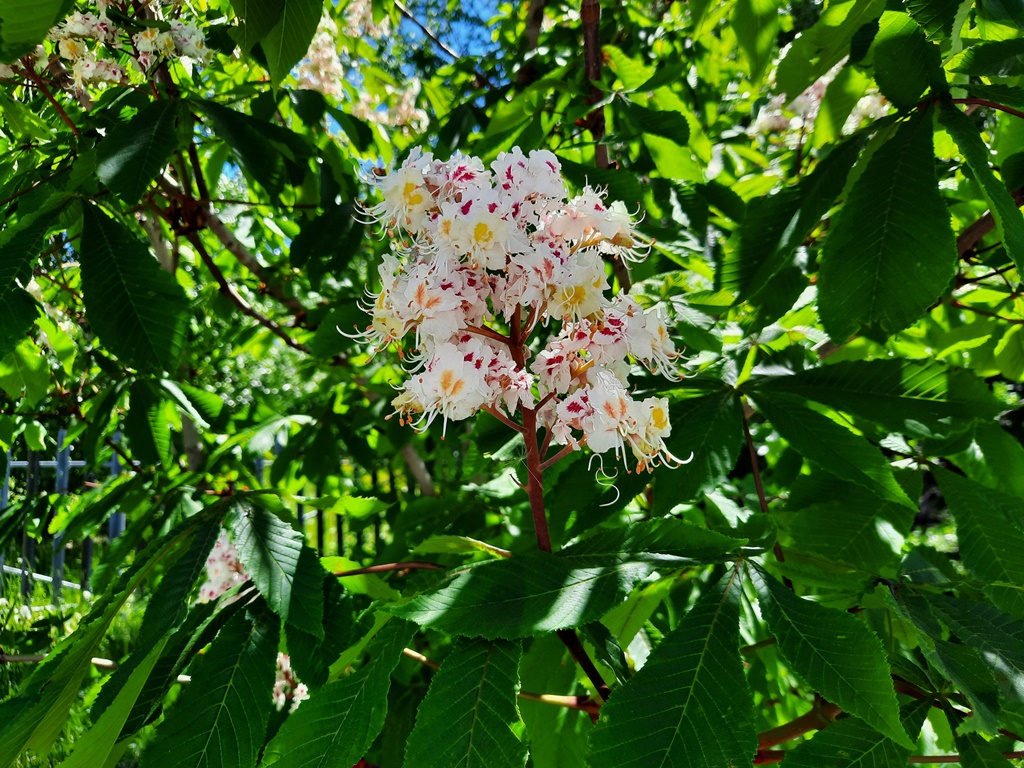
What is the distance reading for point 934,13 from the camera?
552 mm

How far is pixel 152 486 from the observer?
150cm

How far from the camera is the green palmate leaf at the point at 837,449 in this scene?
2.46 ft

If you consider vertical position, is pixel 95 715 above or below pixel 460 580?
below

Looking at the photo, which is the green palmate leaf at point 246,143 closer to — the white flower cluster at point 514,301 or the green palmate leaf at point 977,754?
the white flower cluster at point 514,301

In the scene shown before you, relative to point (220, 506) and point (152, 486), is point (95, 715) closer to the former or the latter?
point (220, 506)

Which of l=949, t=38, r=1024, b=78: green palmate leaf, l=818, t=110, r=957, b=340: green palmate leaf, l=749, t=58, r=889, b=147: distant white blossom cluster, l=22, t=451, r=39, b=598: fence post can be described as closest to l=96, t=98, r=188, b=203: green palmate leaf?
l=818, t=110, r=957, b=340: green palmate leaf

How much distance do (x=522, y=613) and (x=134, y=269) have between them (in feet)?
2.02

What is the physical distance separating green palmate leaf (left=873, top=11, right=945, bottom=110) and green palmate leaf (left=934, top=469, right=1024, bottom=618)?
1.35 feet

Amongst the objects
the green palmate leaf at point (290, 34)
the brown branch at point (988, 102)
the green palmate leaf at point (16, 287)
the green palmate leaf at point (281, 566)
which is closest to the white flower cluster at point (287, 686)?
the green palmate leaf at point (281, 566)

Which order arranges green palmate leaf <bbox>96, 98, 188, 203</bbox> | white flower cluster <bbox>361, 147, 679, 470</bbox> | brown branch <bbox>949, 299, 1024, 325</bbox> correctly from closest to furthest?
white flower cluster <bbox>361, 147, 679, 470</bbox>
green palmate leaf <bbox>96, 98, 188, 203</bbox>
brown branch <bbox>949, 299, 1024, 325</bbox>

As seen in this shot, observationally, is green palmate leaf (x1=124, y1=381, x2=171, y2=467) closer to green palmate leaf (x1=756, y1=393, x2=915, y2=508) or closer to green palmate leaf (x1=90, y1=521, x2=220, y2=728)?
green palmate leaf (x1=90, y1=521, x2=220, y2=728)

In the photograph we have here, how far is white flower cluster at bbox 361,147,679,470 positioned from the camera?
23.6 inches

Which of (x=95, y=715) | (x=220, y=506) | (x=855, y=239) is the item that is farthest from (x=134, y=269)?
(x=855, y=239)

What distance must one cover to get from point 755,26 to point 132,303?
87 centimetres
